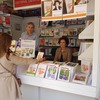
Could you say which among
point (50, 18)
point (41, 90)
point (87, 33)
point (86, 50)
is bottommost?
point (41, 90)

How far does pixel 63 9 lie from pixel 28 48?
0.77 metres

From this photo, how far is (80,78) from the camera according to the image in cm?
212

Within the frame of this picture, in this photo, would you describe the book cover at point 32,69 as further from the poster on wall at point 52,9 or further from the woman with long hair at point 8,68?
the poster on wall at point 52,9

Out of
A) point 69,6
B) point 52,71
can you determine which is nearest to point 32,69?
point 52,71

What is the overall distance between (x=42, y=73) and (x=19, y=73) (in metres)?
0.42

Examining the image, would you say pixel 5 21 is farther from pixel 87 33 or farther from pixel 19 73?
pixel 87 33

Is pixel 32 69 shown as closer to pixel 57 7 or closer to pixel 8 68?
pixel 8 68

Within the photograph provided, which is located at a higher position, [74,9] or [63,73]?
[74,9]

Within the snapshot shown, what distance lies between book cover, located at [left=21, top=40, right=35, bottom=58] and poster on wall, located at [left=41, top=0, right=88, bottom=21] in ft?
1.40

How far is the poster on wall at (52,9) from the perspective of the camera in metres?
2.27

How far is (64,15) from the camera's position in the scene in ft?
7.29

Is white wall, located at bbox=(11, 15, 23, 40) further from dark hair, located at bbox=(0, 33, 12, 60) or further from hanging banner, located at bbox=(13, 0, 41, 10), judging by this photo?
dark hair, located at bbox=(0, 33, 12, 60)

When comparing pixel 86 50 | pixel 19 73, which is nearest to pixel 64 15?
pixel 86 50

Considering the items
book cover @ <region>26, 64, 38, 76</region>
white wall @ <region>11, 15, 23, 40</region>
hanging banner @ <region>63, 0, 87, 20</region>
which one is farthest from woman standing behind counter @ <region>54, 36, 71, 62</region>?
white wall @ <region>11, 15, 23, 40</region>
